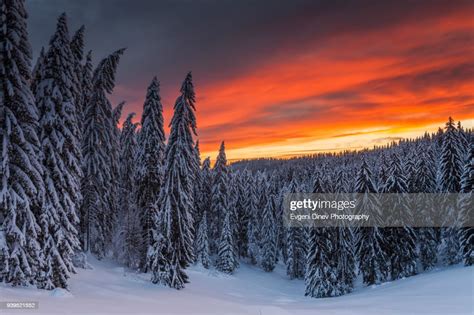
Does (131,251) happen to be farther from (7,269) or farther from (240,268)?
(240,268)

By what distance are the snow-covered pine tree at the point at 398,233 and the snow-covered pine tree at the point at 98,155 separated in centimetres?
3417

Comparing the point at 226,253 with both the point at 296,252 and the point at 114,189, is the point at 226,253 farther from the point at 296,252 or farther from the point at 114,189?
the point at 114,189

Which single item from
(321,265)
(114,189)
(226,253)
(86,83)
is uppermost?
(86,83)

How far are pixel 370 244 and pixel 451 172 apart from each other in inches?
590

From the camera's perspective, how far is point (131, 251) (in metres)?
34.7

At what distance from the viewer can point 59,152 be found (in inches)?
792

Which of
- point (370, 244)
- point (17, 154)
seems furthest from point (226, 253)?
point (17, 154)

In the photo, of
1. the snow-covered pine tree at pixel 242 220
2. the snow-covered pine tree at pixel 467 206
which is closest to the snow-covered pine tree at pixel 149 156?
the snow-covered pine tree at pixel 467 206

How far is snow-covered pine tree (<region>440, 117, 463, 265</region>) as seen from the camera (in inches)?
1796

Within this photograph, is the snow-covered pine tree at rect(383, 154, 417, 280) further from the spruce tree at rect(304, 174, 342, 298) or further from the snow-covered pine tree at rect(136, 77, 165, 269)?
the snow-covered pine tree at rect(136, 77, 165, 269)

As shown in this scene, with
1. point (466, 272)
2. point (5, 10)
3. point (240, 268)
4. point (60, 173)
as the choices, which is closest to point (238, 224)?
point (240, 268)

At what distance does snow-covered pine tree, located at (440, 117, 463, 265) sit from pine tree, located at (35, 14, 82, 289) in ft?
150

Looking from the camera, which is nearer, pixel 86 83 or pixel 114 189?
pixel 86 83

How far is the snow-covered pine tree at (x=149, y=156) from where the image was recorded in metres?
31.0
